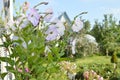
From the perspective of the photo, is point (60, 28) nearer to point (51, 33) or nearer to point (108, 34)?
point (51, 33)

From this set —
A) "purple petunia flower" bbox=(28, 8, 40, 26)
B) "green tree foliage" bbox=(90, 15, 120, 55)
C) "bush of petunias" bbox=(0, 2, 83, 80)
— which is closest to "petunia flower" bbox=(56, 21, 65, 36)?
"bush of petunias" bbox=(0, 2, 83, 80)

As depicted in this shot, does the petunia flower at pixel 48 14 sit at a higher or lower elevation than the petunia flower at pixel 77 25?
higher

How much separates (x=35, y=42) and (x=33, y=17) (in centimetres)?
13

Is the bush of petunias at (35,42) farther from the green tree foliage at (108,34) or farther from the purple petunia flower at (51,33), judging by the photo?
the green tree foliage at (108,34)

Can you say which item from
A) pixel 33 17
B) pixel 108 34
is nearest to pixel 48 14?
pixel 33 17

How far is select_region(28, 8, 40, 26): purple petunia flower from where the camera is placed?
1.94 m

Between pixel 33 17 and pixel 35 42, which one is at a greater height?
pixel 33 17

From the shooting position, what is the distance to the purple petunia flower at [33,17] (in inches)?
76.5

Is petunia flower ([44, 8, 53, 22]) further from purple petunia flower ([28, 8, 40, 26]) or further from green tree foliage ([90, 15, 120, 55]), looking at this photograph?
green tree foliage ([90, 15, 120, 55])

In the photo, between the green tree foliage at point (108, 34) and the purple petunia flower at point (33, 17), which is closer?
the purple petunia flower at point (33, 17)

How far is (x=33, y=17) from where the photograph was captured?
1.94 m

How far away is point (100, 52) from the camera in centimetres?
3422

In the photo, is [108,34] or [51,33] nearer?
[51,33]

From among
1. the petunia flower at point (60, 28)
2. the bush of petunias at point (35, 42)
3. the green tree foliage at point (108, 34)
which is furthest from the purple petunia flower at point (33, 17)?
the green tree foliage at point (108, 34)
